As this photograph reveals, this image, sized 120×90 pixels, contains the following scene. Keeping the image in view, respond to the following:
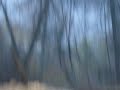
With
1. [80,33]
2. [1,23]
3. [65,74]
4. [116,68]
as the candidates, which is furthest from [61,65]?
[1,23]

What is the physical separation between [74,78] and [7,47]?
590 millimetres

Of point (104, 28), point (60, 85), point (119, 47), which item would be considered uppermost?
point (104, 28)

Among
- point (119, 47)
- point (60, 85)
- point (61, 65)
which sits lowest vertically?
point (60, 85)

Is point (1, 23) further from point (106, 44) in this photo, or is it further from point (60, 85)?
point (106, 44)

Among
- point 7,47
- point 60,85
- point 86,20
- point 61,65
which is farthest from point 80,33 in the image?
point 7,47

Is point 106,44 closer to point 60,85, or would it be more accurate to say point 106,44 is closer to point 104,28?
point 104,28

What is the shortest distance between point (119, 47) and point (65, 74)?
1.59 feet

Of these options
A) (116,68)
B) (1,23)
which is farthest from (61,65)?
(1,23)

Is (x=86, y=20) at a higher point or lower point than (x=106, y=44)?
higher

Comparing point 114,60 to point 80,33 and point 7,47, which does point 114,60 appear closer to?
point 80,33

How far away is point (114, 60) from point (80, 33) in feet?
1.14

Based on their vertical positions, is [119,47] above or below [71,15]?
below

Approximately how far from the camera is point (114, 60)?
7.04 ft

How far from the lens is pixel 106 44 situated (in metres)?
2.15
